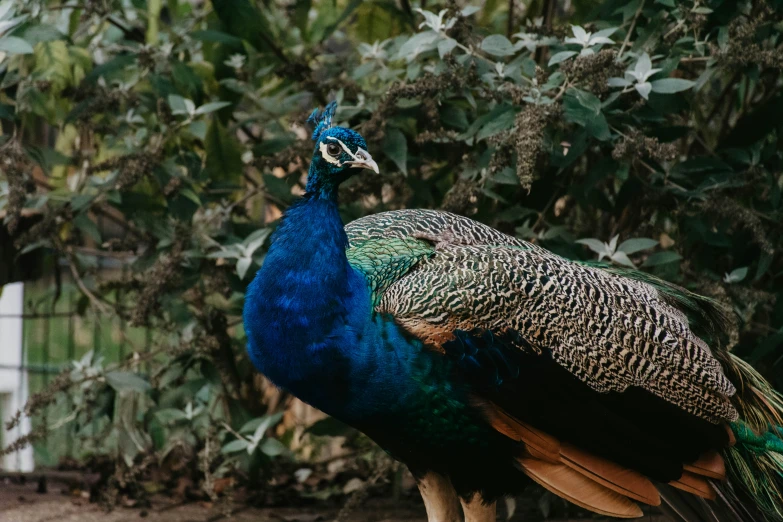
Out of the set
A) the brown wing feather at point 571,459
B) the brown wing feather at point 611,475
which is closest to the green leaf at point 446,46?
the brown wing feather at point 571,459

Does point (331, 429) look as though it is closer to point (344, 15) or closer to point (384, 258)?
point (384, 258)

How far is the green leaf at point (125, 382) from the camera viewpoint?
352 cm

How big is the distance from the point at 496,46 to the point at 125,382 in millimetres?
1709

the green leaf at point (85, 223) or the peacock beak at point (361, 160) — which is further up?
the peacock beak at point (361, 160)

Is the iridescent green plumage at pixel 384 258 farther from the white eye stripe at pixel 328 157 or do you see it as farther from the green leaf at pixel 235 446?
the green leaf at pixel 235 446

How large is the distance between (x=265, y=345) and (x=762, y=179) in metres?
1.85

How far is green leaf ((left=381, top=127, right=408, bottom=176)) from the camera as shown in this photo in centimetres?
338

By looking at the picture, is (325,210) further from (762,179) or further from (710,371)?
(762,179)

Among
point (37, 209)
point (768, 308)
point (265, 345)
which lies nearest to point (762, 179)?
point (768, 308)

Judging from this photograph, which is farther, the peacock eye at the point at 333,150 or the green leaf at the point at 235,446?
the green leaf at the point at 235,446

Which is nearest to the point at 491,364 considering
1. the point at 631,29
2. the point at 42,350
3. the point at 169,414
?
the point at 631,29

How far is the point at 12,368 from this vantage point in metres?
4.98

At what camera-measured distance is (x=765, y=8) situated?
321 cm

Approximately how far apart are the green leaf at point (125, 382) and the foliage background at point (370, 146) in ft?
0.04
